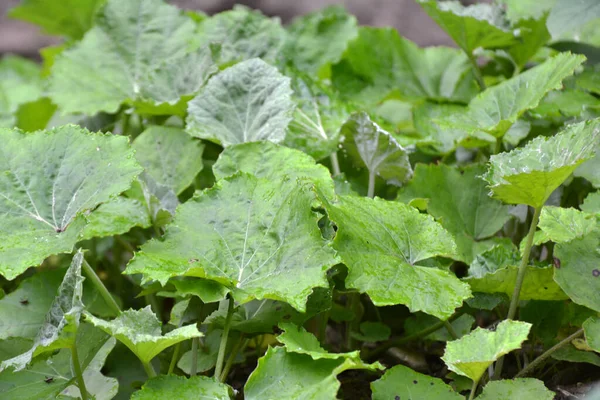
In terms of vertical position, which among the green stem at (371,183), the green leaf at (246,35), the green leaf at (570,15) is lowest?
the green stem at (371,183)

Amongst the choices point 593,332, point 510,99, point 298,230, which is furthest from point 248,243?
point 510,99

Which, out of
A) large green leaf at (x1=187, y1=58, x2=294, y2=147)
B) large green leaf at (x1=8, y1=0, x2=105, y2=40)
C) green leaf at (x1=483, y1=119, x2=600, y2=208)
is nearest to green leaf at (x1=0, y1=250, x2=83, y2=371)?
large green leaf at (x1=187, y1=58, x2=294, y2=147)

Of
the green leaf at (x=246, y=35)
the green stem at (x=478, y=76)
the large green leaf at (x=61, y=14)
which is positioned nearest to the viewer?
the green stem at (x=478, y=76)

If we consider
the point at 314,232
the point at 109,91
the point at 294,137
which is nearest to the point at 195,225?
the point at 314,232

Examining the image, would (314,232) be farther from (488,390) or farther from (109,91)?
(109,91)

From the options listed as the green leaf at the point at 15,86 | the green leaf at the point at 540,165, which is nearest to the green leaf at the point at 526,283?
the green leaf at the point at 540,165

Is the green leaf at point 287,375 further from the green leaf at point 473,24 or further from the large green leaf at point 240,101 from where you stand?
the green leaf at point 473,24

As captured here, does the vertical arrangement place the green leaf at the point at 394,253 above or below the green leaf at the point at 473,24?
below

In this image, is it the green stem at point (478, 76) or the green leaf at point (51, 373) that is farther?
the green stem at point (478, 76)
